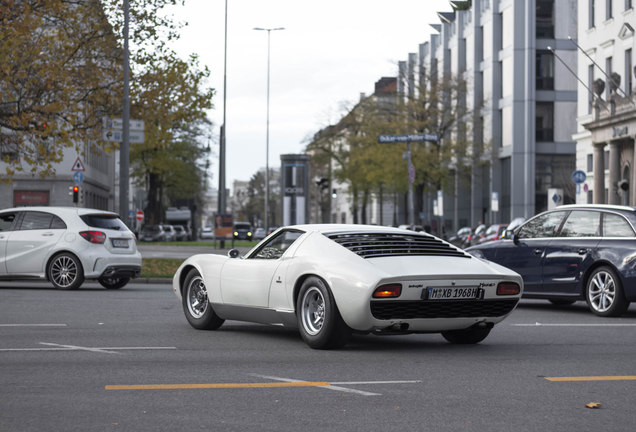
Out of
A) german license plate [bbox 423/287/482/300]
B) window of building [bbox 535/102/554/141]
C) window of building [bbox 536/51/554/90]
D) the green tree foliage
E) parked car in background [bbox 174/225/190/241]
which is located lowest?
german license plate [bbox 423/287/482/300]

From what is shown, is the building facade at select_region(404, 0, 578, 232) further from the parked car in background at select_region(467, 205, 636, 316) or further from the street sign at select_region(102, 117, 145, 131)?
the parked car in background at select_region(467, 205, 636, 316)

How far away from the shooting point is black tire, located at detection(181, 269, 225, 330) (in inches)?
473

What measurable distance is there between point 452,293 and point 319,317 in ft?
4.10

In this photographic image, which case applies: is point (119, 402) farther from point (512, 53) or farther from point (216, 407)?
point (512, 53)

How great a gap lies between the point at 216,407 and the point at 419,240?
14.2 feet

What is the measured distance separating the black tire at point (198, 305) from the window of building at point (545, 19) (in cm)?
6340

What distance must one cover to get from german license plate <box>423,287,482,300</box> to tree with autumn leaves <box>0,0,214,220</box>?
17.9 metres

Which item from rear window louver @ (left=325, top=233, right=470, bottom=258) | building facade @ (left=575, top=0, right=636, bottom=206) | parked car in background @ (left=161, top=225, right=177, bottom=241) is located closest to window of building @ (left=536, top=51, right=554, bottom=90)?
building facade @ (left=575, top=0, right=636, bottom=206)

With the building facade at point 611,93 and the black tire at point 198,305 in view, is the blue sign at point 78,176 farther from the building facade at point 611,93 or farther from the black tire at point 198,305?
the building facade at point 611,93

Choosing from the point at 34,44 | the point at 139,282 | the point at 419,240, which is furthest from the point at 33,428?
the point at 34,44

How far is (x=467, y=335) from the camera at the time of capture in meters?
10.8

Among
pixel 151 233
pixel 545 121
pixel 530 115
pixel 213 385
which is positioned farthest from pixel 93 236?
pixel 545 121

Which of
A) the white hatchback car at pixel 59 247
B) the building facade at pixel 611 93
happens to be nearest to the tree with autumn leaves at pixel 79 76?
the white hatchback car at pixel 59 247

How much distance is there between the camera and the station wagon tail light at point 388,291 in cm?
955
